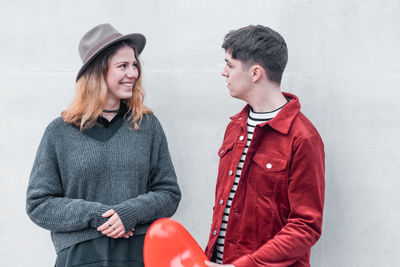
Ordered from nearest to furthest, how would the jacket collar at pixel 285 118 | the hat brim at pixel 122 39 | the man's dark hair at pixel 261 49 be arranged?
1. the jacket collar at pixel 285 118
2. the man's dark hair at pixel 261 49
3. the hat brim at pixel 122 39

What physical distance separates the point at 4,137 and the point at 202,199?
1.42 m

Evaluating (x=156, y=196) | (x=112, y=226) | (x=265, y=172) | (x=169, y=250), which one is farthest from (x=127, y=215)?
(x=265, y=172)

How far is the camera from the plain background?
2422 millimetres

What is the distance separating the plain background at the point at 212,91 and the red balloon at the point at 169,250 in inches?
35.4

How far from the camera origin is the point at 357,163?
246 centimetres

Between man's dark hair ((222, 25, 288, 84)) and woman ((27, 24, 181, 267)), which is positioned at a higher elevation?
man's dark hair ((222, 25, 288, 84))

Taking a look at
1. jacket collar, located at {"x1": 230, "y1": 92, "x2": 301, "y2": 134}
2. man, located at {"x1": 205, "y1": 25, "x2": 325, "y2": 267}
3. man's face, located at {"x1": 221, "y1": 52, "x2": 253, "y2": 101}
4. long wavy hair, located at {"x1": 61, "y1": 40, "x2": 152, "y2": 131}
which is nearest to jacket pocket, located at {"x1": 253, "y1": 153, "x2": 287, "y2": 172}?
man, located at {"x1": 205, "y1": 25, "x2": 325, "y2": 267}

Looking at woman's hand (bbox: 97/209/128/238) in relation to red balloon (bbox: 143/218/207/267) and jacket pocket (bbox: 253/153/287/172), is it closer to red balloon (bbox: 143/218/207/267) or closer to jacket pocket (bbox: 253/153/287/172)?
red balloon (bbox: 143/218/207/267)

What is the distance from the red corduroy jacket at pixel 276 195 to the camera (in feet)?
5.67

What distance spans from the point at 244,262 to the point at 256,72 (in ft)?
2.65

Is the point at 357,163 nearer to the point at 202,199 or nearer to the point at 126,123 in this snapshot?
the point at 202,199

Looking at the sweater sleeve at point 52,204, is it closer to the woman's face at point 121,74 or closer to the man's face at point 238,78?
the woman's face at point 121,74

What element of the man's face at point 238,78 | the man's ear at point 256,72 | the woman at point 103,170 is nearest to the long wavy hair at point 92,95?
the woman at point 103,170

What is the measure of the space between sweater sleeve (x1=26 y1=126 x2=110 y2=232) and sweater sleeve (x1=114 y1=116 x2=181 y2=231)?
118mm
